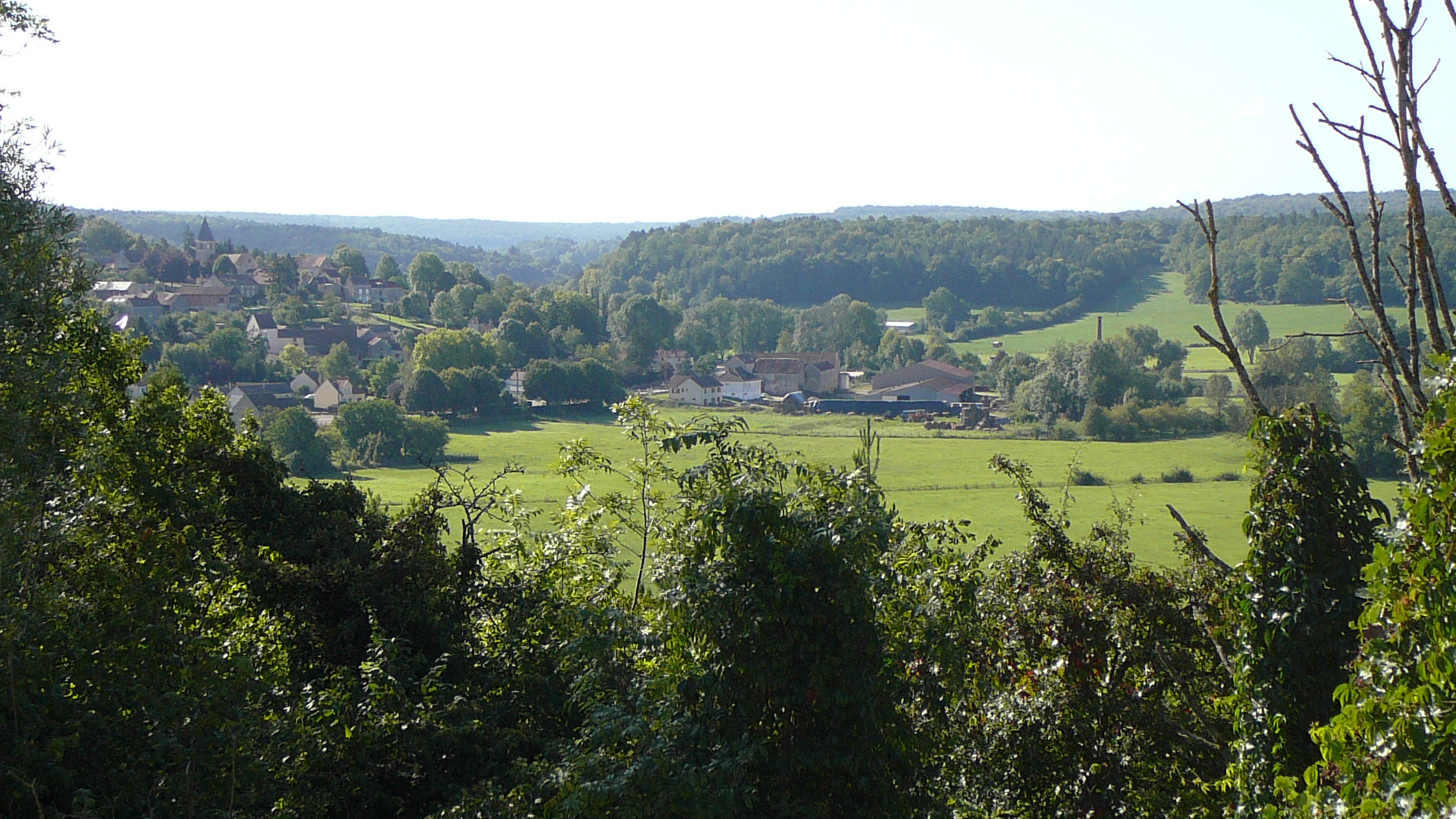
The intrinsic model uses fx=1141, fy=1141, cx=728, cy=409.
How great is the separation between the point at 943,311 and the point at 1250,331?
4120cm

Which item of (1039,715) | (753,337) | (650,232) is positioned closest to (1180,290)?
(753,337)

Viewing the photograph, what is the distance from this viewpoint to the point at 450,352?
68750 millimetres

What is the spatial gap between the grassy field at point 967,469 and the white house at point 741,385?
39.5 feet

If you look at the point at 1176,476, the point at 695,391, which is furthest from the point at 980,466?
the point at 695,391

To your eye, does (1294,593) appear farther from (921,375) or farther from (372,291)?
(372,291)

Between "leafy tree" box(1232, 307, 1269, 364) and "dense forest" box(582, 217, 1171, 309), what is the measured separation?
133 feet

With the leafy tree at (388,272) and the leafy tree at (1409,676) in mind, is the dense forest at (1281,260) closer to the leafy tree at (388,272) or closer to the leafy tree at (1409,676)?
the leafy tree at (1409,676)

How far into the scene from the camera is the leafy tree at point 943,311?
106 m

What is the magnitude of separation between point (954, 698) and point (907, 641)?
641 mm

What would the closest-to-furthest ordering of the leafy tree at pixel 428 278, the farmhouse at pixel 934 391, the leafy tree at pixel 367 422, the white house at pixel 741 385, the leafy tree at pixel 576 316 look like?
1. the leafy tree at pixel 367 422
2. the farmhouse at pixel 934 391
3. the white house at pixel 741 385
4. the leafy tree at pixel 576 316
5. the leafy tree at pixel 428 278

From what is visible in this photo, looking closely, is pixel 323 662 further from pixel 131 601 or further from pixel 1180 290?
pixel 1180 290

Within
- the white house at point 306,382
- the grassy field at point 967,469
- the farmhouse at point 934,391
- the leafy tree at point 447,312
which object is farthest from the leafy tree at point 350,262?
the farmhouse at point 934,391

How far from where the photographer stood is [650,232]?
160750mm

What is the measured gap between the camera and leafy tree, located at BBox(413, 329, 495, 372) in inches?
2640
